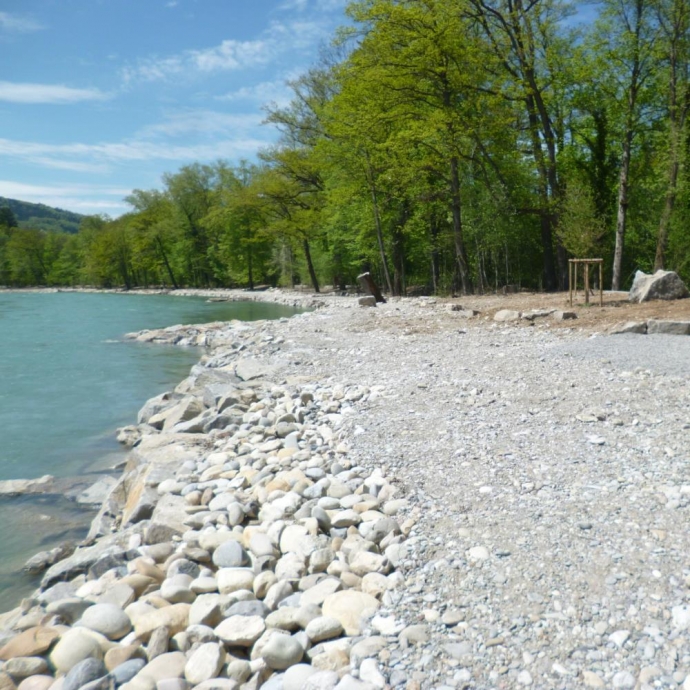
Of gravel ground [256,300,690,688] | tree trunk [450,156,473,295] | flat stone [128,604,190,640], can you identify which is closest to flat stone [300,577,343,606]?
→ gravel ground [256,300,690,688]

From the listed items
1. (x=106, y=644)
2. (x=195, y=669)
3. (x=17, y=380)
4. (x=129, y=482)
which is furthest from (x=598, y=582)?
(x=17, y=380)

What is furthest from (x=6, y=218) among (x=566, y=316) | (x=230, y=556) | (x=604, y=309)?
(x=230, y=556)

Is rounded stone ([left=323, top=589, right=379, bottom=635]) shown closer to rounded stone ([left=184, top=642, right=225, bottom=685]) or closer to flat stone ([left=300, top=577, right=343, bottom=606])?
flat stone ([left=300, top=577, right=343, bottom=606])

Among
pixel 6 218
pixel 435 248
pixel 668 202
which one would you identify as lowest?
pixel 435 248

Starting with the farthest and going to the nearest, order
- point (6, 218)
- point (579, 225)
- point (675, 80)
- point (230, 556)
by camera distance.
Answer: point (6, 218)
point (675, 80)
point (579, 225)
point (230, 556)

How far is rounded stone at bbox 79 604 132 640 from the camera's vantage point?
303 cm

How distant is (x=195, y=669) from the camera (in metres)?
2.66

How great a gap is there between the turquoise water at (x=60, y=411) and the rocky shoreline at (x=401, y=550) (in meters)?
0.67

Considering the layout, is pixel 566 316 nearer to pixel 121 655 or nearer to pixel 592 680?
pixel 592 680

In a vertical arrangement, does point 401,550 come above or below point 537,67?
below

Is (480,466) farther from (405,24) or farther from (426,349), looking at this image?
(405,24)

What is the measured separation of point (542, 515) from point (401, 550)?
0.91 metres

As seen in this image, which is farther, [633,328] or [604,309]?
[604,309]

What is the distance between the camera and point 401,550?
3.37m
